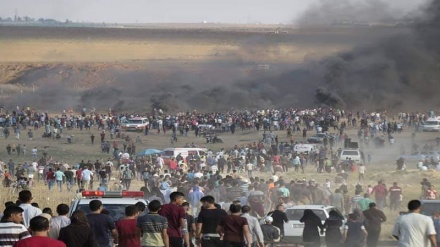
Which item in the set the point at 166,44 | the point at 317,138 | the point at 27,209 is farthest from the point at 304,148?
the point at 166,44

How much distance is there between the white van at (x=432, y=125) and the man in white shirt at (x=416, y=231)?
2059 inches

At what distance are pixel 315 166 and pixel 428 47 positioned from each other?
3576cm

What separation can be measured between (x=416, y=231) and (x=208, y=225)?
3.43m

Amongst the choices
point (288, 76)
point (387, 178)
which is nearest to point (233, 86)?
point (288, 76)

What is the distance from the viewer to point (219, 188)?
98.7 feet

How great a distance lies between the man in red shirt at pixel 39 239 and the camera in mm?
10648

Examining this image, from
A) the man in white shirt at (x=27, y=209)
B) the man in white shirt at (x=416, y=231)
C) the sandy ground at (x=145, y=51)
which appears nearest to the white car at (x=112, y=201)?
the man in white shirt at (x=27, y=209)

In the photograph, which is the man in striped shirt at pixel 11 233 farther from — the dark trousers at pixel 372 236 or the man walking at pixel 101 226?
the dark trousers at pixel 372 236

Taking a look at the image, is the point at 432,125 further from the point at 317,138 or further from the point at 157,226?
the point at 157,226

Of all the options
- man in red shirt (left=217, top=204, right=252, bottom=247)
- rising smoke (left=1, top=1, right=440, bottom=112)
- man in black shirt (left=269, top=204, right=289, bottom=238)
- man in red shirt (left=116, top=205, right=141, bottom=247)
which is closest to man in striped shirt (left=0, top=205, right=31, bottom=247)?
man in red shirt (left=116, top=205, right=141, bottom=247)

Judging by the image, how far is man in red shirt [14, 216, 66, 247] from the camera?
10648 millimetres

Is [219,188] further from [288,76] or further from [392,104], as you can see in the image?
[288,76]

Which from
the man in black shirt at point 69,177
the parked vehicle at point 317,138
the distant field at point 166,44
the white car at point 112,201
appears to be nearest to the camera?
the white car at point 112,201

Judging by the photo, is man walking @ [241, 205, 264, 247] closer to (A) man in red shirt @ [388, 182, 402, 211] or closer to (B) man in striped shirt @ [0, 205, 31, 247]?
(B) man in striped shirt @ [0, 205, 31, 247]
